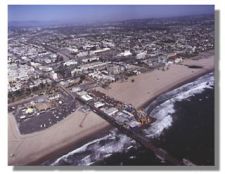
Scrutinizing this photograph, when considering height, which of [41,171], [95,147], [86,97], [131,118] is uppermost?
[86,97]

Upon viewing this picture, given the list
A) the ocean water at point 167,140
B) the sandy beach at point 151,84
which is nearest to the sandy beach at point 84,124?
the sandy beach at point 151,84

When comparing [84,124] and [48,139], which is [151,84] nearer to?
[84,124]

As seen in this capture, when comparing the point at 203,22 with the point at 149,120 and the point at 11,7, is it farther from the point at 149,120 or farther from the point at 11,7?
the point at 11,7

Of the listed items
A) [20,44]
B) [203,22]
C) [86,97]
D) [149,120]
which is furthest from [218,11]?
[20,44]

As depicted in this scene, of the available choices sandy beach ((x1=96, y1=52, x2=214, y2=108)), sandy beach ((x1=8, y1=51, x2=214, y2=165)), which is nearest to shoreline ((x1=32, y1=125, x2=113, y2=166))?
sandy beach ((x1=8, y1=51, x2=214, y2=165))

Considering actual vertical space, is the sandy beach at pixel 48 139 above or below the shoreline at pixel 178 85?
below

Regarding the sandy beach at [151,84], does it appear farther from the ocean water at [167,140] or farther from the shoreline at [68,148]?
the shoreline at [68,148]
